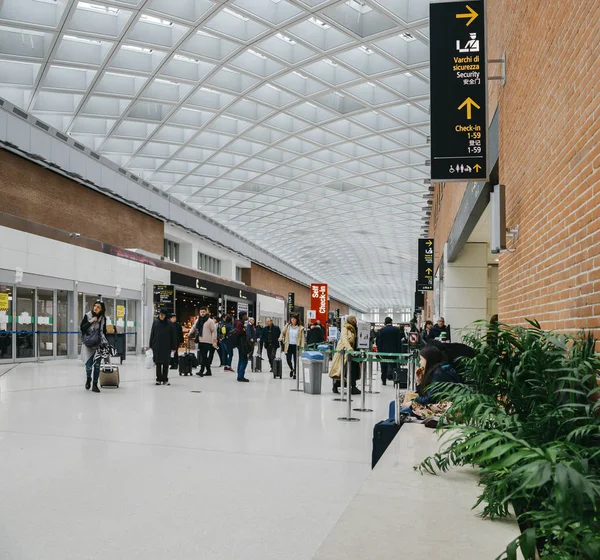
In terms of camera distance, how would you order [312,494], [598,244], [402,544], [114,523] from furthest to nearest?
[312,494]
[114,523]
[598,244]
[402,544]

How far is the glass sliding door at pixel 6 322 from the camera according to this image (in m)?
17.3

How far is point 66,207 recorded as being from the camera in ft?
69.8

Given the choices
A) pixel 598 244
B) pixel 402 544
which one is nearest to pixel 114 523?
pixel 402 544

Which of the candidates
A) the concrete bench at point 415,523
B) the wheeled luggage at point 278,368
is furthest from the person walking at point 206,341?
the concrete bench at point 415,523

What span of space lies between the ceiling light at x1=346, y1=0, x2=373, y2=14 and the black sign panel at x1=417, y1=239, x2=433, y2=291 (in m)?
12.2

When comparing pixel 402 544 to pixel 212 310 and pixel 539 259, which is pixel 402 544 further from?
pixel 212 310

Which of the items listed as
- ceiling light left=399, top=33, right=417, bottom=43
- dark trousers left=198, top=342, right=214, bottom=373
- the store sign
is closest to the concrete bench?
dark trousers left=198, top=342, right=214, bottom=373

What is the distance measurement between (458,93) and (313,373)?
7.28m

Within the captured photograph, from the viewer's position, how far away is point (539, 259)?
525cm

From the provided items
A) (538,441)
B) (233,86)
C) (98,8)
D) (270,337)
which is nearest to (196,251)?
(270,337)

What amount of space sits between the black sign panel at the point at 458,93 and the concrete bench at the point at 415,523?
162 inches

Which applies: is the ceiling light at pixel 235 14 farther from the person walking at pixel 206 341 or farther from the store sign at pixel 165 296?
the store sign at pixel 165 296

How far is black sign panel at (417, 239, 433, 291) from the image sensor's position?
2559cm

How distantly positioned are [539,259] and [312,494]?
2.90 meters
